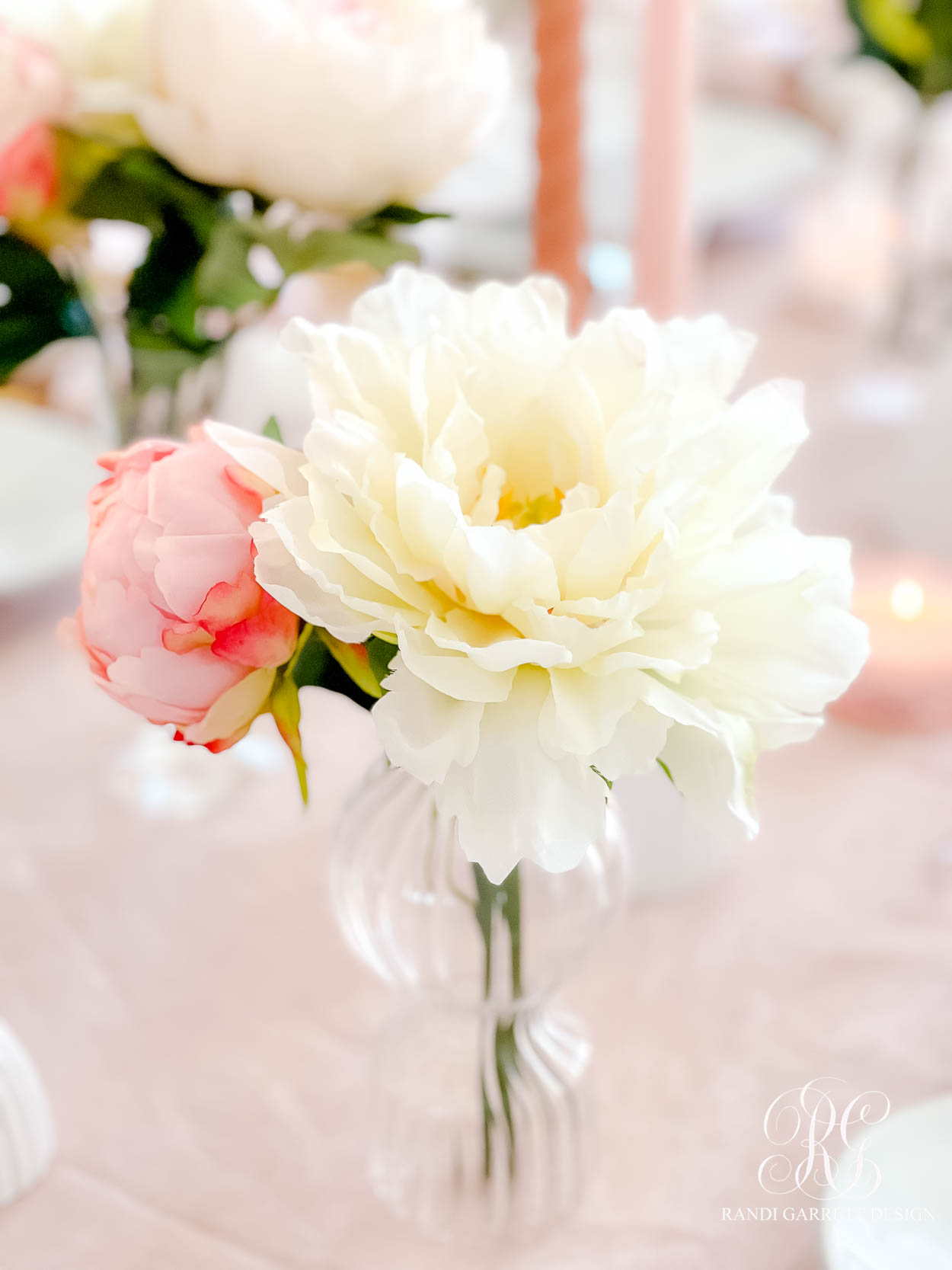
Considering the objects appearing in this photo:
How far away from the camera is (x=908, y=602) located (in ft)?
2.00

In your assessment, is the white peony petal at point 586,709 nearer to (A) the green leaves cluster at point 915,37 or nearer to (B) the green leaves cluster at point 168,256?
(B) the green leaves cluster at point 168,256

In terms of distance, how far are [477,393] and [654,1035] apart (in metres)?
0.27

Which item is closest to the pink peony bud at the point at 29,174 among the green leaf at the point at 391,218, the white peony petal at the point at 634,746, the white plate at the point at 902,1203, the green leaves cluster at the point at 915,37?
the green leaf at the point at 391,218

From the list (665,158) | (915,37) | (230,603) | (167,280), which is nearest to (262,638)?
(230,603)

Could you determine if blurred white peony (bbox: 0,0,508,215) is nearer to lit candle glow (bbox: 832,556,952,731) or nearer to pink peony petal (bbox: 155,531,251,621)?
pink peony petal (bbox: 155,531,251,621)

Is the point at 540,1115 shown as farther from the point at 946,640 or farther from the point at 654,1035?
the point at 946,640

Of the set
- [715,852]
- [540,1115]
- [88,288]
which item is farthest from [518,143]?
[540,1115]

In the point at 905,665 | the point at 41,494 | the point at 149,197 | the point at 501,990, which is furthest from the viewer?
the point at 41,494

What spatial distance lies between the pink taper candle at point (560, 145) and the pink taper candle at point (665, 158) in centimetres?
3

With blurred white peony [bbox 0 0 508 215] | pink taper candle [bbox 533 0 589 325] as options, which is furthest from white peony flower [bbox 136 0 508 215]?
pink taper candle [bbox 533 0 589 325]

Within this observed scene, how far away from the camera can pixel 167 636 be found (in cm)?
27

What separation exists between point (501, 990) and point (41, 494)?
487mm

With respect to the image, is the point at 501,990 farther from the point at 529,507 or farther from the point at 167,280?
the point at 167,280

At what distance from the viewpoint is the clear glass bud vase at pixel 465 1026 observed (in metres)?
0.38
